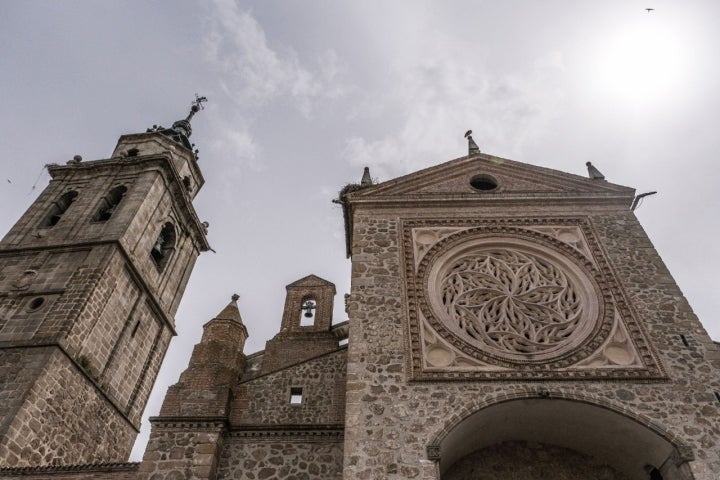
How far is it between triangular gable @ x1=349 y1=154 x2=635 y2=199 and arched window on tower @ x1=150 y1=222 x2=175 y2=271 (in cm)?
1195

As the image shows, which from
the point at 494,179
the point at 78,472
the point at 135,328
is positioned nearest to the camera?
the point at 78,472

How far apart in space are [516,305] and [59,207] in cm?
1829

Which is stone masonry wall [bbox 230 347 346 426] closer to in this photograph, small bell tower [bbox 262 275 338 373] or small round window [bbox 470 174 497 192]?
small bell tower [bbox 262 275 338 373]

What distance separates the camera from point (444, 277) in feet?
35.5

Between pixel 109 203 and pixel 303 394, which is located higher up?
pixel 109 203

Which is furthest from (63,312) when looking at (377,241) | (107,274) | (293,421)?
(377,241)

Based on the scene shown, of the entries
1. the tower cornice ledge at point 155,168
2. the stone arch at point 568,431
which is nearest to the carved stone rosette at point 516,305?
the stone arch at point 568,431

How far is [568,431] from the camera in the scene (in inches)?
360

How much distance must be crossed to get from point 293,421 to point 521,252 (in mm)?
5636

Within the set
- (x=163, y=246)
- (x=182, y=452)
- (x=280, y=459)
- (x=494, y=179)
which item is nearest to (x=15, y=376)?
(x=182, y=452)

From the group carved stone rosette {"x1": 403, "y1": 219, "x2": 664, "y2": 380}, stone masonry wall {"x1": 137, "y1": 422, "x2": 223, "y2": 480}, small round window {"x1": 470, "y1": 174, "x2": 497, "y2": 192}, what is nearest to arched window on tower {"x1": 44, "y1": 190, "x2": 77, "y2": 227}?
stone masonry wall {"x1": 137, "y1": 422, "x2": 223, "y2": 480}

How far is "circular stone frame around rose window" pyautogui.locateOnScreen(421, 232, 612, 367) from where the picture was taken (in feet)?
30.9

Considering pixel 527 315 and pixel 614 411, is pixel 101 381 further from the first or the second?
pixel 614 411

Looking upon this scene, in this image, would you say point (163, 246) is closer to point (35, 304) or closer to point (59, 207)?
point (59, 207)
